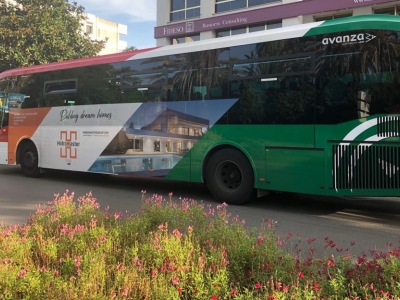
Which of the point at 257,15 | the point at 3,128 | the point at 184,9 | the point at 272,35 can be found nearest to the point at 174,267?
the point at 272,35

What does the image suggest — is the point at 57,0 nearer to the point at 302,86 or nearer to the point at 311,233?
the point at 302,86

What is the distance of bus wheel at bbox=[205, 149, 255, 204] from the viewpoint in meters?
8.01

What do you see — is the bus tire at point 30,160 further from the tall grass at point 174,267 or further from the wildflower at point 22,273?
the wildflower at point 22,273

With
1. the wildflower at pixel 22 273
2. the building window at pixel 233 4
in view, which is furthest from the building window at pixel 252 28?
the wildflower at pixel 22 273

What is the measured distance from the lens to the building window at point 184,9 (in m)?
23.9

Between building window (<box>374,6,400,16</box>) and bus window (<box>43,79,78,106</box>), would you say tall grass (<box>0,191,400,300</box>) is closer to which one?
bus window (<box>43,79,78,106</box>)

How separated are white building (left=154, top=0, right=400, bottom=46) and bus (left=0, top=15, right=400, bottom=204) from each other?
39.8 ft

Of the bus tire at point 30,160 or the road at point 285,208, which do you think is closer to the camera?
the road at point 285,208

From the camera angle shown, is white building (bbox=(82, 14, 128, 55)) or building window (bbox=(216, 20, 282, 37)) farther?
white building (bbox=(82, 14, 128, 55))

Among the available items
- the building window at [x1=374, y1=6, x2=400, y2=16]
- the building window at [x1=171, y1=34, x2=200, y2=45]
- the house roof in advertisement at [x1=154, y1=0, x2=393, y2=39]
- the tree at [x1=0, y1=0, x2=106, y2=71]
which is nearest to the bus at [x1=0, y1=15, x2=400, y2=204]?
the house roof in advertisement at [x1=154, y1=0, x2=393, y2=39]

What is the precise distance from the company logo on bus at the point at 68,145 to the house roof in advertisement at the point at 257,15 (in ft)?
43.9

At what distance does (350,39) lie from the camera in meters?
6.79

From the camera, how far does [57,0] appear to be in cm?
2494

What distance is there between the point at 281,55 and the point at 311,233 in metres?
3.41
